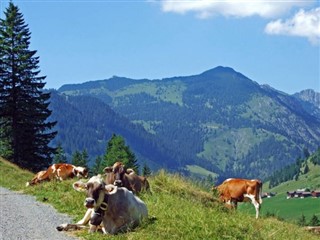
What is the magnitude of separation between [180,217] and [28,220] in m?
4.69

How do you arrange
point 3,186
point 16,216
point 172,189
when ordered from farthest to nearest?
point 3,186 < point 172,189 < point 16,216

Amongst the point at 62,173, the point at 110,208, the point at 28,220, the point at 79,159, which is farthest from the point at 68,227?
the point at 79,159

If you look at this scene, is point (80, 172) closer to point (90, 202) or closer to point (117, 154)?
point (90, 202)

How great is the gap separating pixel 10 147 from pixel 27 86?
6106mm

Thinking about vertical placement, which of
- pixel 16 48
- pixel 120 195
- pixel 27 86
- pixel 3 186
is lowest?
pixel 3 186

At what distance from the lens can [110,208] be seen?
1266 centimetres

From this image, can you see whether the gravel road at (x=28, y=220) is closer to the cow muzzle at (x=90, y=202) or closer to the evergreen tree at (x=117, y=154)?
the cow muzzle at (x=90, y=202)

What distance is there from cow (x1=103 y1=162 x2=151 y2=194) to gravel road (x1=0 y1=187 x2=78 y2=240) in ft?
7.82

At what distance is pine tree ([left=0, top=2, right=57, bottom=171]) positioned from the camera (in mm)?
46500

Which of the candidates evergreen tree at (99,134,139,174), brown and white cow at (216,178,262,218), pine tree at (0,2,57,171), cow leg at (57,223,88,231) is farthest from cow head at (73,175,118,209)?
evergreen tree at (99,134,139,174)

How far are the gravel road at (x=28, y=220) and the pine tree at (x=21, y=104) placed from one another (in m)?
Result: 26.5

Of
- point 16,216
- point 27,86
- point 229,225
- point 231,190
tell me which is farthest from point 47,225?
point 27,86

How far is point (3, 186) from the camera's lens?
2619cm

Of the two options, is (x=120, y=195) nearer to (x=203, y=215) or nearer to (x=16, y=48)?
(x=203, y=215)
